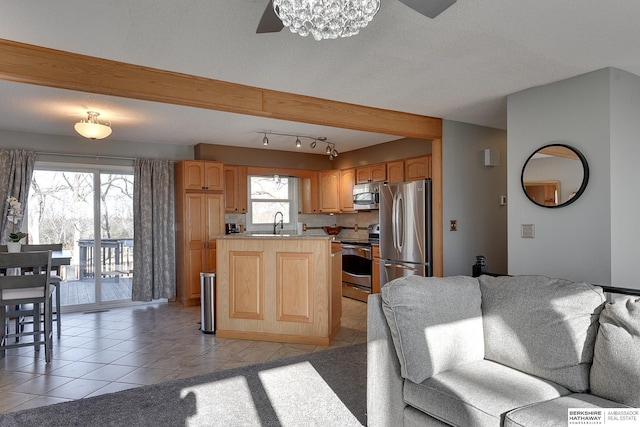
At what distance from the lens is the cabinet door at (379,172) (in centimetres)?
619

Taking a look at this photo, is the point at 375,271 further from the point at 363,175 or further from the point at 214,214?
the point at 214,214

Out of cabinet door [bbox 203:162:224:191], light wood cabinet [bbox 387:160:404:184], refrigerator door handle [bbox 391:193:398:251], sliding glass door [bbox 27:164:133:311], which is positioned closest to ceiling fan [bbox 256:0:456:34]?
refrigerator door handle [bbox 391:193:398:251]

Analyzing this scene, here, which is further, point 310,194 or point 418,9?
point 310,194

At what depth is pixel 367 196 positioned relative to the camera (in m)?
6.39

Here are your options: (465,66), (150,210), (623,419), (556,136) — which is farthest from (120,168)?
(623,419)

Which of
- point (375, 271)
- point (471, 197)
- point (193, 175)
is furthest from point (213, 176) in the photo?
point (471, 197)

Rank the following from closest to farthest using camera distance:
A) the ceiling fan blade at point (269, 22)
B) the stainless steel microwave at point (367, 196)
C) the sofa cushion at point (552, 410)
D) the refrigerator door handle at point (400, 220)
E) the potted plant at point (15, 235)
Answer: the sofa cushion at point (552, 410), the ceiling fan blade at point (269, 22), the potted plant at point (15, 235), the refrigerator door handle at point (400, 220), the stainless steel microwave at point (367, 196)

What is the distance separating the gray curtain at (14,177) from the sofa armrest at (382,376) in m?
5.09

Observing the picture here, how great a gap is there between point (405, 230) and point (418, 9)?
3708 millimetres

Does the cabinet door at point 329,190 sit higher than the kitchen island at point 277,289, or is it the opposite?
the cabinet door at point 329,190

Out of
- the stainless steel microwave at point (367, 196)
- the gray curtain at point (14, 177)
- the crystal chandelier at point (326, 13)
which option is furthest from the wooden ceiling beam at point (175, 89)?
the gray curtain at point (14, 177)

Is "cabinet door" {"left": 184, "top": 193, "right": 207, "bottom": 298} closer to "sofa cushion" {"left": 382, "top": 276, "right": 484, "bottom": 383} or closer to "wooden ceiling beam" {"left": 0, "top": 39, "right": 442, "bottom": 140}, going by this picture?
"wooden ceiling beam" {"left": 0, "top": 39, "right": 442, "bottom": 140}

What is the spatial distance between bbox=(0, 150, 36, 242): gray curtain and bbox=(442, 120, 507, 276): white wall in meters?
5.30

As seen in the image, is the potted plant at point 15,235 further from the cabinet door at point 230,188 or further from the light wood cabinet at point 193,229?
the cabinet door at point 230,188
